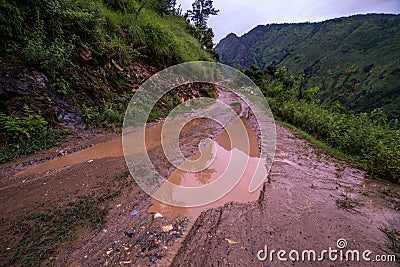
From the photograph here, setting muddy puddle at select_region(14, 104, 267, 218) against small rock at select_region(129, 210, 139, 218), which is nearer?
small rock at select_region(129, 210, 139, 218)

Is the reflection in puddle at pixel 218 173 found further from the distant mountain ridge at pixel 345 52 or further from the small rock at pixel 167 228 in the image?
the distant mountain ridge at pixel 345 52

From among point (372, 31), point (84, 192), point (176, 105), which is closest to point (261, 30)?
point (372, 31)

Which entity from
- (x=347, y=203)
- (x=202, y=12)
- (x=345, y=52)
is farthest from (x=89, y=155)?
(x=345, y=52)

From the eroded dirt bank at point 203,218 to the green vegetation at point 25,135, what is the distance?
39 cm

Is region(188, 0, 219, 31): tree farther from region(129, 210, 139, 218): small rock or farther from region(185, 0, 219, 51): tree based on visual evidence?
region(129, 210, 139, 218): small rock

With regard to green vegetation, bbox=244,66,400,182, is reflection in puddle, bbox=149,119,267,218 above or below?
below

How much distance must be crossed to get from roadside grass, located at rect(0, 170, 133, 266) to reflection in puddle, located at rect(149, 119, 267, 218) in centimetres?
77

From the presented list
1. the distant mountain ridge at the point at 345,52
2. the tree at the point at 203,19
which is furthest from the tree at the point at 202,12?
the distant mountain ridge at the point at 345,52

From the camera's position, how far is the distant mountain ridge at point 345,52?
35.9 meters

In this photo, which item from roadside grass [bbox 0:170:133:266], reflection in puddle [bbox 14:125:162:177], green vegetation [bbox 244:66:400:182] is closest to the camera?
roadside grass [bbox 0:170:133:266]

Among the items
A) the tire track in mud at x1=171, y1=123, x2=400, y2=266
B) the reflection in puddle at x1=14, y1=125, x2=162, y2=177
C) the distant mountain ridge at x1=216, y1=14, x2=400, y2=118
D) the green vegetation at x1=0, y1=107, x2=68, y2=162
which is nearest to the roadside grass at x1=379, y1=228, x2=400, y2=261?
the tire track in mud at x1=171, y1=123, x2=400, y2=266

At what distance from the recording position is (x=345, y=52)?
171 ft

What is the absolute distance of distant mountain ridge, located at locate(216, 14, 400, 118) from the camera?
35906 millimetres

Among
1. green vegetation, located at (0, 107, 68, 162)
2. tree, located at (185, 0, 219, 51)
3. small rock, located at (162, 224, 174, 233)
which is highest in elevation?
tree, located at (185, 0, 219, 51)
